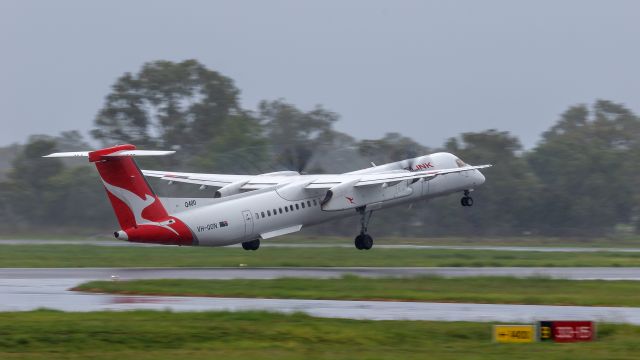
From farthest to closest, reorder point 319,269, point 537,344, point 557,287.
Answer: point 319,269, point 557,287, point 537,344

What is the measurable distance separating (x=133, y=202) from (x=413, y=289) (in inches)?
425

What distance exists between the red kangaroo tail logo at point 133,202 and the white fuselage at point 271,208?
0.77 m

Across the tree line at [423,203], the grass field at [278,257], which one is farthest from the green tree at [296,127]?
the grass field at [278,257]

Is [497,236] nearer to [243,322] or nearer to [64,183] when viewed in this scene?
[64,183]

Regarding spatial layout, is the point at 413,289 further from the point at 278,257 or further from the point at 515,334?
the point at 278,257

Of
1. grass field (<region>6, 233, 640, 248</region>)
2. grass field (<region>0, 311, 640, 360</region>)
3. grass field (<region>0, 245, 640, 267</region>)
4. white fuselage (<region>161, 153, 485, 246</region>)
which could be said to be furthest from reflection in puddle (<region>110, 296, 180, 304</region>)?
grass field (<region>6, 233, 640, 248</region>)

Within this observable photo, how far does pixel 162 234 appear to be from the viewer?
1458 inches

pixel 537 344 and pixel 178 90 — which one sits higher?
pixel 178 90

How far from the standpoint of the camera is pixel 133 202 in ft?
118

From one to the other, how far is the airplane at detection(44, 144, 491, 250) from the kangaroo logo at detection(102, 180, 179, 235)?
4 cm

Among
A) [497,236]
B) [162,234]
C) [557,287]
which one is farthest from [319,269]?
[497,236]

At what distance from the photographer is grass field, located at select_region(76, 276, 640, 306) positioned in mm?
29422

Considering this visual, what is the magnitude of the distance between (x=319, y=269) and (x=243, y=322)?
1678cm

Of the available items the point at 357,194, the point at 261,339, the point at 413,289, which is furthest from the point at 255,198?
the point at 261,339
